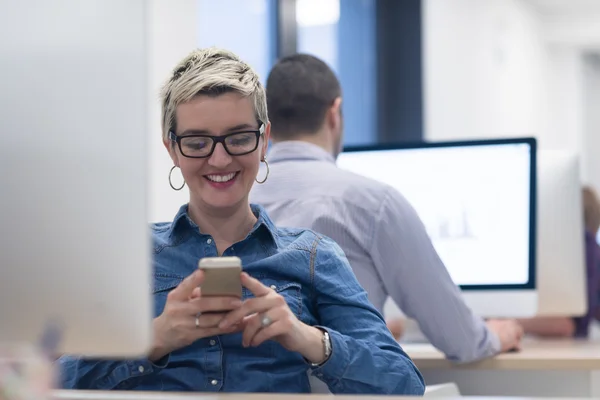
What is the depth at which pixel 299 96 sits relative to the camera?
2127 millimetres

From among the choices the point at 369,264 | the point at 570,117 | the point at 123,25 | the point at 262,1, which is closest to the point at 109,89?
the point at 123,25

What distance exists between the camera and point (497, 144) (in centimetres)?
225

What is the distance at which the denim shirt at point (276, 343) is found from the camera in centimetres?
137

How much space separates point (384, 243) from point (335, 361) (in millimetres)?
596

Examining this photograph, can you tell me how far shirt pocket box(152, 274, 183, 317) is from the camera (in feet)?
4.66

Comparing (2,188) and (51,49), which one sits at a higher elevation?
(51,49)

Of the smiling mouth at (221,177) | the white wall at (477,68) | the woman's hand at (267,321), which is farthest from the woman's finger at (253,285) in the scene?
the white wall at (477,68)

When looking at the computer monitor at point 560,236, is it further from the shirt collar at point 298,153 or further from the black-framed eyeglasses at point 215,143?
the black-framed eyeglasses at point 215,143

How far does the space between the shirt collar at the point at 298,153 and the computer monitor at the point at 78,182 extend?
4.05 feet

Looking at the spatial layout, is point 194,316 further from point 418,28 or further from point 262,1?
point 418,28

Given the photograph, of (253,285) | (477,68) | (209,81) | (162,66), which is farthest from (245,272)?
(477,68)

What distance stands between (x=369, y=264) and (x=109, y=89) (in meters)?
1.17

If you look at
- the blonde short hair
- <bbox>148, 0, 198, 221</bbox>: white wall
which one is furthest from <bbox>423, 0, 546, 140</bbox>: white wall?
the blonde short hair

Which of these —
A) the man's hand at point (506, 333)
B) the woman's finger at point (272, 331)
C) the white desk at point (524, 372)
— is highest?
the woman's finger at point (272, 331)
